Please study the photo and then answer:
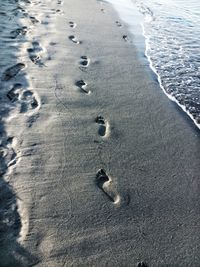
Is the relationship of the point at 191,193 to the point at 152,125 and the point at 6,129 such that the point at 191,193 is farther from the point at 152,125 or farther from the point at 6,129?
the point at 6,129

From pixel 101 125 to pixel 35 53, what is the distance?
7.79 feet

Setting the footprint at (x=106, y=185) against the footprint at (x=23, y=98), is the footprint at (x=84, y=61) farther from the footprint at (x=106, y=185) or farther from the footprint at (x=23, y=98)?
the footprint at (x=106, y=185)

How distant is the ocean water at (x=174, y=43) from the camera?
5961 mm

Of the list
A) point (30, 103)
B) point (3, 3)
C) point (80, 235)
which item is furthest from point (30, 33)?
point (80, 235)

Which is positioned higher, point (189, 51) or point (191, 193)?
point (191, 193)

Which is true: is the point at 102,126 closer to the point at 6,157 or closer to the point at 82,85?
the point at 82,85

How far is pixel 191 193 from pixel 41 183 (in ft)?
5.08

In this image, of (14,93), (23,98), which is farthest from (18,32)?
(23,98)

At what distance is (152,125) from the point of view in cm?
477

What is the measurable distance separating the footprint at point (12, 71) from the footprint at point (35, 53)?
31 centimetres

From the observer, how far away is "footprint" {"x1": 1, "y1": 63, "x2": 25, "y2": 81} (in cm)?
517

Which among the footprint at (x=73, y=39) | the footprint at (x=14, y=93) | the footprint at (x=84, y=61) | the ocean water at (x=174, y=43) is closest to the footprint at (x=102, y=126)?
the footprint at (x=14, y=93)

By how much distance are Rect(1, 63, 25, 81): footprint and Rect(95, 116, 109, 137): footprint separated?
4.93ft

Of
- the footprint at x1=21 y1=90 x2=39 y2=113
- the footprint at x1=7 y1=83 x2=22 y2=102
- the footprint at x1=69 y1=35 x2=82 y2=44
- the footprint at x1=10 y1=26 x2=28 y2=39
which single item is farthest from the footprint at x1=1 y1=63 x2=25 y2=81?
the footprint at x1=69 y1=35 x2=82 y2=44
